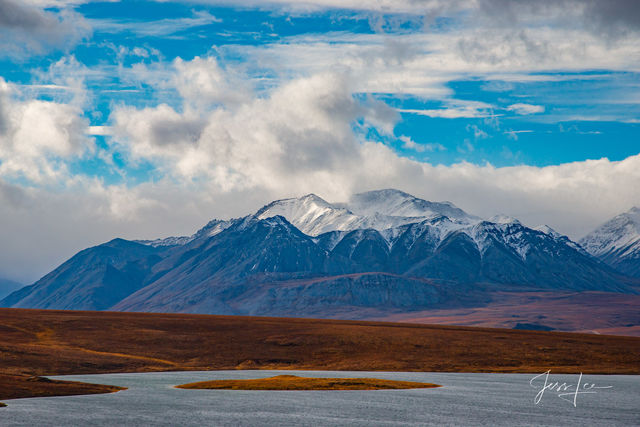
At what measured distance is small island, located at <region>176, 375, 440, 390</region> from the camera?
4279 inches

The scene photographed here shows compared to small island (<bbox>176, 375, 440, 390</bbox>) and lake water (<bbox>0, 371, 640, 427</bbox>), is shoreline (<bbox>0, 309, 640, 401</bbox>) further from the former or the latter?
small island (<bbox>176, 375, 440, 390</bbox>)

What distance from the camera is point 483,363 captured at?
155m

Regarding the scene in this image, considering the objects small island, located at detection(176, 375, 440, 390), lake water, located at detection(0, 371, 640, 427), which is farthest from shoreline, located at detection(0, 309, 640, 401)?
small island, located at detection(176, 375, 440, 390)

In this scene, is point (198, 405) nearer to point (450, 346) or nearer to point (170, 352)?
point (170, 352)

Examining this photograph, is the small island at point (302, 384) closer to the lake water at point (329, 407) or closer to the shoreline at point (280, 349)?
the lake water at point (329, 407)

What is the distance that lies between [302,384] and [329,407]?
2176 cm

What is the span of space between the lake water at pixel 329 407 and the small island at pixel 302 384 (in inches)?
146

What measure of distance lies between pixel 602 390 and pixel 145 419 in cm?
6602

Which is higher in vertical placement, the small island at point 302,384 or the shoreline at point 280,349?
the shoreline at point 280,349

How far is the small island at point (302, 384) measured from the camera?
10869 centimetres

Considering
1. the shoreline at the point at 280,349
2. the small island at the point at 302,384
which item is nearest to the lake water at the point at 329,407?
the small island at the point at 302,384

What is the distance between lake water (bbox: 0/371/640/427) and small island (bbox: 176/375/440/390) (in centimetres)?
370

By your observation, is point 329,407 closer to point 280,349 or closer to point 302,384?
point 302,384

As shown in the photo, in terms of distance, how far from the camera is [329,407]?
8875 centimetres
